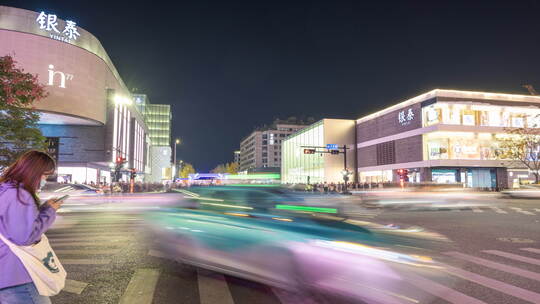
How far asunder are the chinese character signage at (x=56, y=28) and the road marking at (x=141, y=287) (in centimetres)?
5309

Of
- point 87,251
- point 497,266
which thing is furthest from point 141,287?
point 497,266

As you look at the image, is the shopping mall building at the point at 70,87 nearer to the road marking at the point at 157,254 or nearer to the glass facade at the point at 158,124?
the road marking at the point at 157,254

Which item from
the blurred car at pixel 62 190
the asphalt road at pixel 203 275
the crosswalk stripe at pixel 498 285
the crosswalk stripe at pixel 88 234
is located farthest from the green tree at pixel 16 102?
the crosswalk stripe at pixel 498 285

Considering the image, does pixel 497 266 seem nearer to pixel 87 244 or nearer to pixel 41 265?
pixel 41 265

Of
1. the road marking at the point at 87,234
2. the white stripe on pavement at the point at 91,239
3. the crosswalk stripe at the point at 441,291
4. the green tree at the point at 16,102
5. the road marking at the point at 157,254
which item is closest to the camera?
the crosswalk stripe at the point at 441,291

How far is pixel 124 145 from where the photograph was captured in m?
66.5

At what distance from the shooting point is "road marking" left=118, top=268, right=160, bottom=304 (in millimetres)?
4988

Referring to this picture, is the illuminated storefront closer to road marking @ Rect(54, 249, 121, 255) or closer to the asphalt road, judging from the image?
the asphalt road

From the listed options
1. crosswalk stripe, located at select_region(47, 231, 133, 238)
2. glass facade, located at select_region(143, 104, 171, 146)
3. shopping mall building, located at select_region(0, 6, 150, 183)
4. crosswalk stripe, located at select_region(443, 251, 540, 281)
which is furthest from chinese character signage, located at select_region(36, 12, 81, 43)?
glass facade, located at select_region(143, 104, 171, 146)

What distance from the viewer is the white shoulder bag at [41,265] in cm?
243

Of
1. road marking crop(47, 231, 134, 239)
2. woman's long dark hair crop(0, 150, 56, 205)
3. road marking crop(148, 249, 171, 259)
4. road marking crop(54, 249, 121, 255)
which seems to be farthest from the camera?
road marking crop(47, 231, 134, 239)

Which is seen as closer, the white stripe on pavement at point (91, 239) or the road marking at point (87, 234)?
the white stripe on pavement at point (91, 239)

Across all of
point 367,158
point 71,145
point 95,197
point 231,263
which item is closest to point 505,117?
point 367,158

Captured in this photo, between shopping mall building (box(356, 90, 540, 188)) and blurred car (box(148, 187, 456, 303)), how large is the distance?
4940 cm
